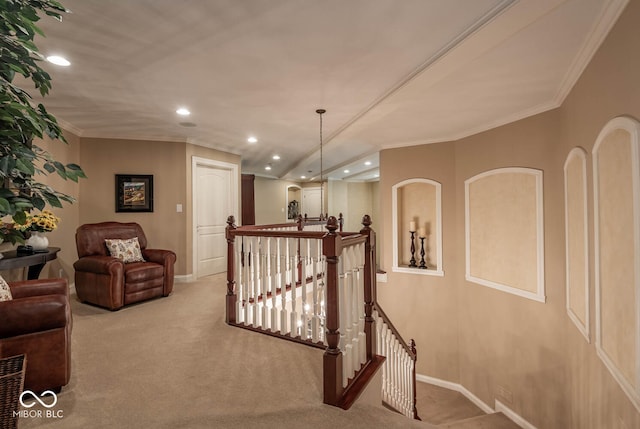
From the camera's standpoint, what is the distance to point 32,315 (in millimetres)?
1825

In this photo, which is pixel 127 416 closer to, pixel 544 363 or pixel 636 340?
pixel 636 340

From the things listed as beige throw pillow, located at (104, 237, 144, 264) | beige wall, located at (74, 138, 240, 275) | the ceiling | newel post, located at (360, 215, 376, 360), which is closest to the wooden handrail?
newel post, located at (360, 215, 376, 360)

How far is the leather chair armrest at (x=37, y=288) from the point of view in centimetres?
215

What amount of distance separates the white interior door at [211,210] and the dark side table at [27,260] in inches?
78.8

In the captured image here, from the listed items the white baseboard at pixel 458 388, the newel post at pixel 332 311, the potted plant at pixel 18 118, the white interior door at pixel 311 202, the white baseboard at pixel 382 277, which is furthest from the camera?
the white interior door at pixel 311 202

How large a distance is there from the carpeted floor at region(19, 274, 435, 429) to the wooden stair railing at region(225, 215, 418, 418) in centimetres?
14

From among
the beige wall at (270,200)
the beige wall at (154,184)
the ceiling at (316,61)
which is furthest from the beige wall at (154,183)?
the beige wall at (270,200)

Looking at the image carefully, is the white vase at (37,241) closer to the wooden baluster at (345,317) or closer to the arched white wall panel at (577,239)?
the wooden baluster at (345,317)

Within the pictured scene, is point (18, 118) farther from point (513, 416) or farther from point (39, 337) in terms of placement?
point (513, 416)

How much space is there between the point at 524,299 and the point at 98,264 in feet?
16.1

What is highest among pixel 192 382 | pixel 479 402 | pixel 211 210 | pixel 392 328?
pixel 211 210

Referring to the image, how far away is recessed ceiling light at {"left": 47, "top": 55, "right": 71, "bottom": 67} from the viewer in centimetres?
233

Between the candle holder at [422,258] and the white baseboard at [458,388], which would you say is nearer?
the white baseboard at [458,388]

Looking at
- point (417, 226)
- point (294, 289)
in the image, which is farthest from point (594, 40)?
point (417, 226)
